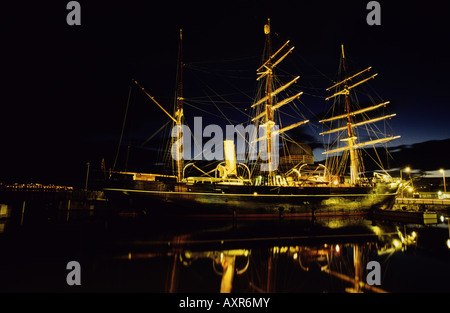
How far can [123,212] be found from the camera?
28.4 metres

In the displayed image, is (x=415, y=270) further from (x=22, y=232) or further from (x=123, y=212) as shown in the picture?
(x=123, y=212)

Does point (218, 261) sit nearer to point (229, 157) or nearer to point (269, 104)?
point (229, 157)

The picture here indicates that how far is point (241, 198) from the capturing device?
73.9 ft

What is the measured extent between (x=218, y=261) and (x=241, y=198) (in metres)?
12.8

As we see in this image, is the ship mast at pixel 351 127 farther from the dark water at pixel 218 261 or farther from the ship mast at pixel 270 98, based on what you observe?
the dark water at pixel 218 261

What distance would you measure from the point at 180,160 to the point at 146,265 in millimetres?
14712

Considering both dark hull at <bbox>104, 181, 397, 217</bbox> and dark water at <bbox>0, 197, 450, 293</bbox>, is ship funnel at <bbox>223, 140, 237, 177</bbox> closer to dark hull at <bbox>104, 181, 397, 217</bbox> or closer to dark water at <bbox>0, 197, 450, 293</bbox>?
dark hull at <bbox>104, 181, 397, 217</bbox>

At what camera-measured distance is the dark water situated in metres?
7.27

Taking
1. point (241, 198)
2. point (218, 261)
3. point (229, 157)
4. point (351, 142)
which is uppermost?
point (351, 142)

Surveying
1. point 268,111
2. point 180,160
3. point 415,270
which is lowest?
point 415,270

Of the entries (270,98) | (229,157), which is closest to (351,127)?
(270,98)
